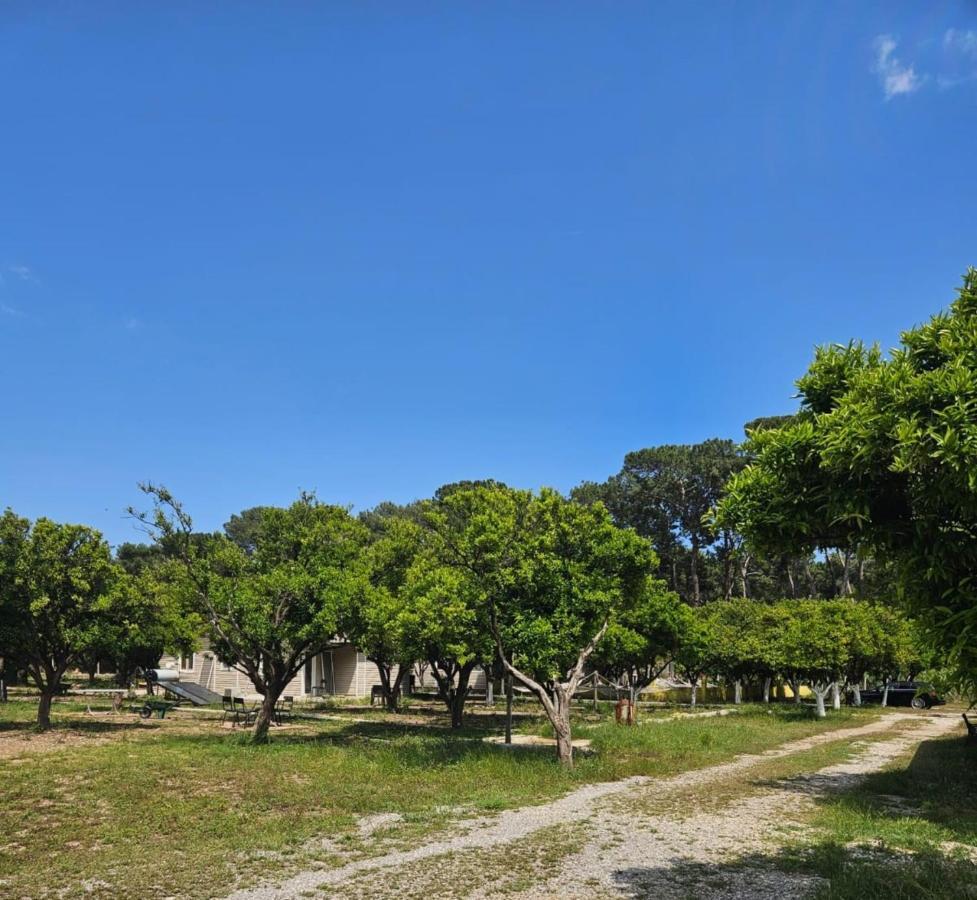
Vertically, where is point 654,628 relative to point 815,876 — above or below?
above

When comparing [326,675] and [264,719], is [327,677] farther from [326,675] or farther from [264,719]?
[264,719]

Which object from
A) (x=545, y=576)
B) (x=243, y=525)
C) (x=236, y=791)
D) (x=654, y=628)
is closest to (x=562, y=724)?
(x=545, y=576)

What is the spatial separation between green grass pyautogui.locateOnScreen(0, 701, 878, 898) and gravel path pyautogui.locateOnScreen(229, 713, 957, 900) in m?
0.57

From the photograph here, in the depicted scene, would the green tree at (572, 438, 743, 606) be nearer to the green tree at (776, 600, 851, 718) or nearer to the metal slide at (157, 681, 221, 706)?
the green tree at (776, 600, 851, 718)

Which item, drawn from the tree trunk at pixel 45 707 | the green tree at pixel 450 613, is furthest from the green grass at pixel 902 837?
the tree trunk at pixel 45 707

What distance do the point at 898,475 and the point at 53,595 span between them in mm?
22369

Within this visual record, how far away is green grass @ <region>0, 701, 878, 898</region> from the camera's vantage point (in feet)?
26.9

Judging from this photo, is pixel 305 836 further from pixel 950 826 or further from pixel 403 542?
pixel 403 542

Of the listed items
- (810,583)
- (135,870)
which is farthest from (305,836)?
(810,583)

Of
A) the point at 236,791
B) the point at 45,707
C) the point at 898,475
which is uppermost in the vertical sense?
the point at 898,475

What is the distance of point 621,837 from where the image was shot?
973 cm

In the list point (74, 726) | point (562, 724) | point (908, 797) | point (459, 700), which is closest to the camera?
point (908, 797)

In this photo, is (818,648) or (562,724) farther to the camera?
(818,648)

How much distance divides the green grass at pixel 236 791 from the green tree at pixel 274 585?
2285 millimetres
